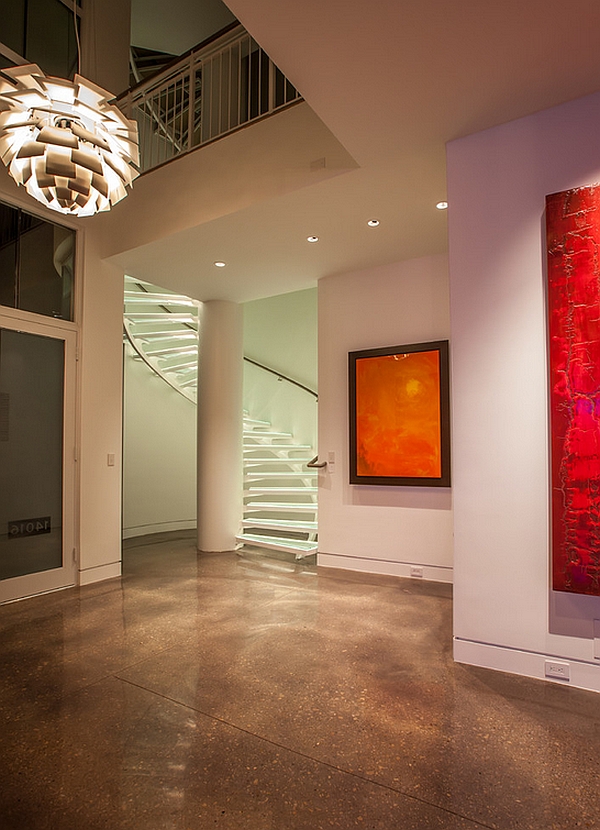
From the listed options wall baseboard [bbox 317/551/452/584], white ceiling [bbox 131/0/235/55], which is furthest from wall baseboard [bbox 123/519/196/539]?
white ceiling [bbox 131/0/235/55]

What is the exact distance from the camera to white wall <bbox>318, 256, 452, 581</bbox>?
4590 millimetres

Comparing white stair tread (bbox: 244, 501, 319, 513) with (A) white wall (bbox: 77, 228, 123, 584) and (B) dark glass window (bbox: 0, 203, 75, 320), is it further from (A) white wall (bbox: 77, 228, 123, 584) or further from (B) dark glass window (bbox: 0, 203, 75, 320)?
(B) dark glass window (bbox: 0, 203, 75, 320)

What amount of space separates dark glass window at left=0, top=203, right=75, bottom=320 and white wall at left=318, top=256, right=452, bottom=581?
253 centimetres

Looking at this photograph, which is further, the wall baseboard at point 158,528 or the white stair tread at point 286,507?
the wall baseboard at point 158,528

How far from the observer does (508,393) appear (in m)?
2.71

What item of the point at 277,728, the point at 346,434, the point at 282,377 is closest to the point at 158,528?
→ the point at 282,377

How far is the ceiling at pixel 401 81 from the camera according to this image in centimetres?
217

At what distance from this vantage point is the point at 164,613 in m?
3.68

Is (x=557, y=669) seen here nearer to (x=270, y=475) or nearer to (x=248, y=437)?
(x=270, y=475)

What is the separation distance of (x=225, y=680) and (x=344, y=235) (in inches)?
137

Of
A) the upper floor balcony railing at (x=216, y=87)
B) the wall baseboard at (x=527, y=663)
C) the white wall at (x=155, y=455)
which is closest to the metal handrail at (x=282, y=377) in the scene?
the white wall at (x=155, y=455)

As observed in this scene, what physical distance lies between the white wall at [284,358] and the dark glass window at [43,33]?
3.67 m

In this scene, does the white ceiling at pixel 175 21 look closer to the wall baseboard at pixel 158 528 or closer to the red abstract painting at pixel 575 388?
the red abstract painting at pixel 575 388

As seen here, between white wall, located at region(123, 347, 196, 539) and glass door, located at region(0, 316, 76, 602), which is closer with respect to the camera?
glass door, located at region(0, 316, 76, 602)
